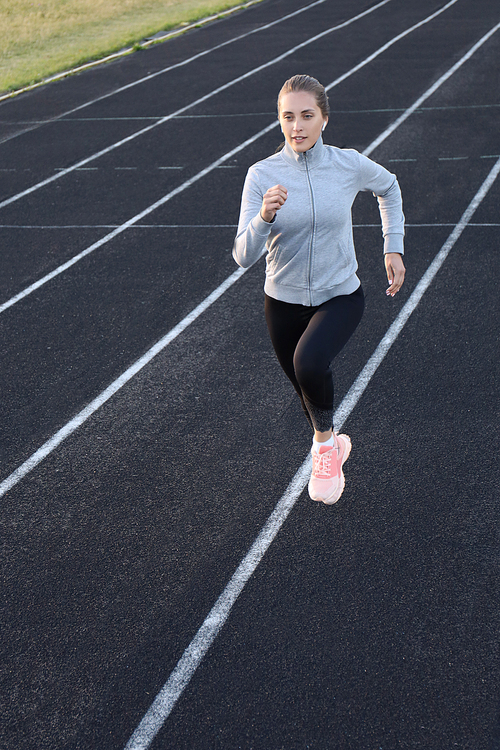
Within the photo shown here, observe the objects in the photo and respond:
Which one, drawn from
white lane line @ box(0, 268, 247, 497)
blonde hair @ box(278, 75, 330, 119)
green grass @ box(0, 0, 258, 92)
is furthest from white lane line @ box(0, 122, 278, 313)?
green grass @ box(0, 0, 258, 92)

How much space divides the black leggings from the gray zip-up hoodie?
0.24 feet

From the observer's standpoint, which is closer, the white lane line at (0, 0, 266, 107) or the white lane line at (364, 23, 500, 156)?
the white lane line at (364, 23, 500, 156)

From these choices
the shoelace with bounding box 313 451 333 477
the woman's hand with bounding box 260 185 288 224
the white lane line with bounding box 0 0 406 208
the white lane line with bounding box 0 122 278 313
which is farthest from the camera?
the white lane line with bounding box 0 0 406 208

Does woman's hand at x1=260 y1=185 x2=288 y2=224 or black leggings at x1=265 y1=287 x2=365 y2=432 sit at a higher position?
woman's hand at x1=260 y1=185 x2=288 y2=224

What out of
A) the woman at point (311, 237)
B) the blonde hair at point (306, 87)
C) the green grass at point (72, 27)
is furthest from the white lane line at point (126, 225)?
the green grass at point (72, 27)

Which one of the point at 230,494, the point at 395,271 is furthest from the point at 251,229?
the point at 230,494

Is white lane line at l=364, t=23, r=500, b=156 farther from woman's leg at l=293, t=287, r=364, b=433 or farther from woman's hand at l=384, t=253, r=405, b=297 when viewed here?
woman's leg at l=293, t=287, r=364, b=433

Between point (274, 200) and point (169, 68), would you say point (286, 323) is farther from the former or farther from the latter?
point (169, 68)

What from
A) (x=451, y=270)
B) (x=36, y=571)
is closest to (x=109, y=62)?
(x=451, y=270)

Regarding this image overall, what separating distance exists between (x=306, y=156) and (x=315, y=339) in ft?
3.21

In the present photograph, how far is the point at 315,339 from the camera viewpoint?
391 centimetres

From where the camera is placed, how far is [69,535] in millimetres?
4469

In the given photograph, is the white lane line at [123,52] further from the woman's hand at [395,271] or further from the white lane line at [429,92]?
the woman's hand at [395,271]

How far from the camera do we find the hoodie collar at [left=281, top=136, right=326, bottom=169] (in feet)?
12.5
